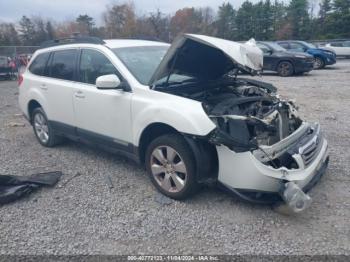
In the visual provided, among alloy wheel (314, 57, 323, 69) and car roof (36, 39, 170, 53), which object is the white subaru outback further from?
alloy wheel (314, 57, 323, 69)

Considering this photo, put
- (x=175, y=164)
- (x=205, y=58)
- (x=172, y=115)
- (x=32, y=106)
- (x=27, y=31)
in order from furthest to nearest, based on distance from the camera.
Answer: (x=27, y=31) → (x=32, y=106) → (x=205, y=58) → (x=175, y=164) → (x=172, y=115)

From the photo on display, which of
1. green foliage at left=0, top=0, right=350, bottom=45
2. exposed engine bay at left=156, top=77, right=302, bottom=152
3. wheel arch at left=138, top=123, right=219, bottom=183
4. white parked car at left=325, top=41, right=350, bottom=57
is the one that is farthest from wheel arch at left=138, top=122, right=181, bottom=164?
green foliage at left=0, top=0, right=350, bottom=45

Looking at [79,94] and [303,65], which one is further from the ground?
[79,94]

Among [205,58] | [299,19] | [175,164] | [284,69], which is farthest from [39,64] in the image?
[299,19]

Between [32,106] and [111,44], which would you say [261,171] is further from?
[32,106]

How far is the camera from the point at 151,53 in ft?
15.3

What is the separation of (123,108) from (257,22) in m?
49.2

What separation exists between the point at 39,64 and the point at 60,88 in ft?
3.61

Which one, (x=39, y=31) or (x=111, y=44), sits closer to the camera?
(x=111, y=44)

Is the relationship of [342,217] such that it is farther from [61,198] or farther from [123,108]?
[61,198]

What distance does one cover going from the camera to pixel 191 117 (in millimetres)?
3348

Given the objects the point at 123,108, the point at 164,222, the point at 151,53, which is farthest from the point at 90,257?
the point at 151,53

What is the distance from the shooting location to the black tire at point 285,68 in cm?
1457

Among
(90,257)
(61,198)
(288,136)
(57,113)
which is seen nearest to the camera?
(90,257)
